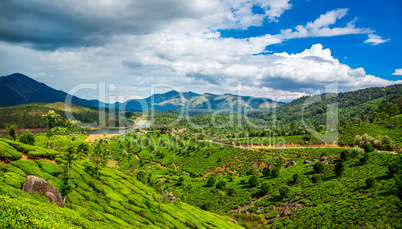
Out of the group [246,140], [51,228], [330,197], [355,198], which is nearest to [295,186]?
[330,197]

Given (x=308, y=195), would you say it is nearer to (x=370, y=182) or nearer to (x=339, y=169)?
(x=370, y=182)

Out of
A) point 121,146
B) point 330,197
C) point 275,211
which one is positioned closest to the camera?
point 330,197

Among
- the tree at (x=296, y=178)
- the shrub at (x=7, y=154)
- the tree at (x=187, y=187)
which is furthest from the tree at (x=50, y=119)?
the tree at (x=296, y=178)

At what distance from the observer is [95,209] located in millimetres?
21766

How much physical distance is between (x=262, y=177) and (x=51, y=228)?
2410 inches

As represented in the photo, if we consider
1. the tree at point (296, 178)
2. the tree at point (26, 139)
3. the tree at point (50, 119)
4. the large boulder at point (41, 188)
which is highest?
the tree at point (50, 119)

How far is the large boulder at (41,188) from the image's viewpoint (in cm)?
1727

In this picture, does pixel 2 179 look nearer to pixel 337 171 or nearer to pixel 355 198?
pixel 355 198

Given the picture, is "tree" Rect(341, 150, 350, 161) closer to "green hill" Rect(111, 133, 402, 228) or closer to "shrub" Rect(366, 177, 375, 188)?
"green hill" Rect(111, 133, 402, 228)

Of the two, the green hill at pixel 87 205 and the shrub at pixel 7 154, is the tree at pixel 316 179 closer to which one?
the green hill at pixel 87 205

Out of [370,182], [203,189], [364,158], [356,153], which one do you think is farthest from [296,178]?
[203,189]

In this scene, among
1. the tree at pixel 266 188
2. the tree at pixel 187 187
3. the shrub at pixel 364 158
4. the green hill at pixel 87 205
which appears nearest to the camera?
the green hill at pixel 87 205

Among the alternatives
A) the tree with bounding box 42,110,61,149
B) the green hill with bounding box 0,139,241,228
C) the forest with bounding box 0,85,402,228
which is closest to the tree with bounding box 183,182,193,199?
the forest with bounding box 0,85,402,228

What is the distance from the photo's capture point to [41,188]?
1812cm
